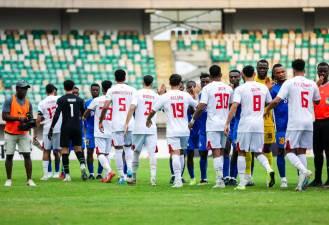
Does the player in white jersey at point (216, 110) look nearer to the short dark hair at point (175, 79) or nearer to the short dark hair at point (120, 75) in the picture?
the short dark hair at point (175, 79)

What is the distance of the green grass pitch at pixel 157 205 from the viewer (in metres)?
14.2

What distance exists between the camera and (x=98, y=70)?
161 ft

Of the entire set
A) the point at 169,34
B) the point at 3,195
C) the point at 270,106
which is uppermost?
the point at 169,34

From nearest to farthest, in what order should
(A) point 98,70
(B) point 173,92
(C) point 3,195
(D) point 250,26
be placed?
(C) point 3,195 < (B) point 173,92 < (A) point 98,70 < (D) point 250,26

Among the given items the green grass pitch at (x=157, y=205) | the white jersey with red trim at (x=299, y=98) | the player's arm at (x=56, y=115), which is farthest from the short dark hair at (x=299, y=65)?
the player's arm at (x=56, y=115)

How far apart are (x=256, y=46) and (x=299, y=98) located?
32071mm

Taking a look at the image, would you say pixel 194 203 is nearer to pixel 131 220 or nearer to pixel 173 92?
pixel 131 220

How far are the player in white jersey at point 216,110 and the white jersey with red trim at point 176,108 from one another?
0.72 metres

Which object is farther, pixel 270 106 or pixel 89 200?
pixel 270 106

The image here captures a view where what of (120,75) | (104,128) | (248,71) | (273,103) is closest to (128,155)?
(120,75)

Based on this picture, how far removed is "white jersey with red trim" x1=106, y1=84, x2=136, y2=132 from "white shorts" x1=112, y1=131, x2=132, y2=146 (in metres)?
0.09

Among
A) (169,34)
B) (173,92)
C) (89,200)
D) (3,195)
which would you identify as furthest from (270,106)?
(169,34)

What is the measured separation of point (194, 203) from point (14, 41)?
114 feet

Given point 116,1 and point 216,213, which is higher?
point 116,1
